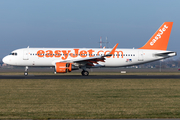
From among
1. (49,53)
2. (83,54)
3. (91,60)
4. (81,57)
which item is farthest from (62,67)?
(83,54)

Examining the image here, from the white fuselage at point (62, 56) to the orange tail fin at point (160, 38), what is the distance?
169cm

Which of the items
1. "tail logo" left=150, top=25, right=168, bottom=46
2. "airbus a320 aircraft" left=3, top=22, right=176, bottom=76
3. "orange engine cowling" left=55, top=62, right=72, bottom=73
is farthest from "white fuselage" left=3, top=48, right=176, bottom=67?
"orange engine cowling" left=55, top=62, right=72, bottom=73

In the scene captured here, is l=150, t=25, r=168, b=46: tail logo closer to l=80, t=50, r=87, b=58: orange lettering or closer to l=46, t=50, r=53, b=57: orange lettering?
l=80, t=50, r=87, b=58: orange lettering

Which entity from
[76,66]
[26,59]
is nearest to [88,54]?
[76,66]

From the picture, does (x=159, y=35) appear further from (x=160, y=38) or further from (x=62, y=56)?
(x=62, y=56)

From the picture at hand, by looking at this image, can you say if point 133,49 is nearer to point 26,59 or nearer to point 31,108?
point 26,59

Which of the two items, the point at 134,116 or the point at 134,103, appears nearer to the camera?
the point at 134,116

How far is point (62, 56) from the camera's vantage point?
129 feet

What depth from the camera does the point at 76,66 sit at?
122 ft

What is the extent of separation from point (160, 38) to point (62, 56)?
16.0 metres

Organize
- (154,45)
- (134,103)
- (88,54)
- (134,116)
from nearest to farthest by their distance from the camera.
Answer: (134,116) → (134,103) → (88,54) → (154,45)

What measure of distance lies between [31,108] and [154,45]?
33063mm

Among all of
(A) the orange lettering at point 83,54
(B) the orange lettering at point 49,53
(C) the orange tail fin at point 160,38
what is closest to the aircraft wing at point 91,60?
(A) the orange lettering at point 83,54

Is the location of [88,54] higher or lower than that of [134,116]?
higher
